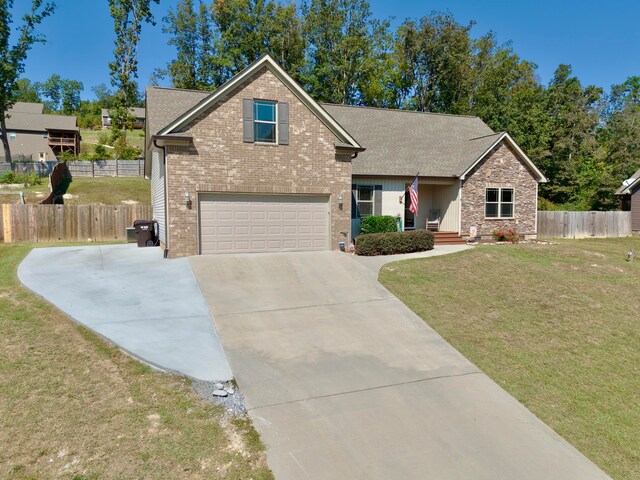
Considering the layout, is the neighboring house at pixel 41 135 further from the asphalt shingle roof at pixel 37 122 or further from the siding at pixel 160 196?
the siding at pixel 160 196

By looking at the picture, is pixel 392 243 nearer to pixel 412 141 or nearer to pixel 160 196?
pixel 412 141

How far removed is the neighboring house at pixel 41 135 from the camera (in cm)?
5022

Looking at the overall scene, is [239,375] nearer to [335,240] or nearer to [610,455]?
[610,455]

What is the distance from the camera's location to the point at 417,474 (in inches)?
182

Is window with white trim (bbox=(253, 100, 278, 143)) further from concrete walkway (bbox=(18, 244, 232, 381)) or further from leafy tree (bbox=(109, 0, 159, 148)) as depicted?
leafy tree (bbox=(109, 0, 159, 148))

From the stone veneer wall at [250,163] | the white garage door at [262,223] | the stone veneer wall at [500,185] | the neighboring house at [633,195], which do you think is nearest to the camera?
the stone veneer wall at [250,163]

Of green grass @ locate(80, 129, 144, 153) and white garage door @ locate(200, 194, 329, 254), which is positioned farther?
green grass @ locate(80, 129, 144, 153)

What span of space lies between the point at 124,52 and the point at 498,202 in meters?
40.5

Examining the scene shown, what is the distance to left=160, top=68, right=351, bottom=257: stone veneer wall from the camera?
13.7m

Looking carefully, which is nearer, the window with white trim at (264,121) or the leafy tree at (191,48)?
the window with white trim at (264,121)

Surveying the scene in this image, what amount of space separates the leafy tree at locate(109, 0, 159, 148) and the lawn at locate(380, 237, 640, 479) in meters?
38.9

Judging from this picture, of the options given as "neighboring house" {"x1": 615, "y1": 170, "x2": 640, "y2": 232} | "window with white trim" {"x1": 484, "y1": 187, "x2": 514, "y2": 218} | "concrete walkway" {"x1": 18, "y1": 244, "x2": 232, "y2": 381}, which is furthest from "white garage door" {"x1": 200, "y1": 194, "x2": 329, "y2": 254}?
"neighboring house" {"x1": 615, "y1": 170, "x2": 640, "y2": 232}

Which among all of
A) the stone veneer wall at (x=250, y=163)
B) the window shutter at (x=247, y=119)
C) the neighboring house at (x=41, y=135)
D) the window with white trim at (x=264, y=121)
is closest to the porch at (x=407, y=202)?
the stone veneer wall at (x=250, y=163)

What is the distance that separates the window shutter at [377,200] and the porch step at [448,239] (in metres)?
3.09
